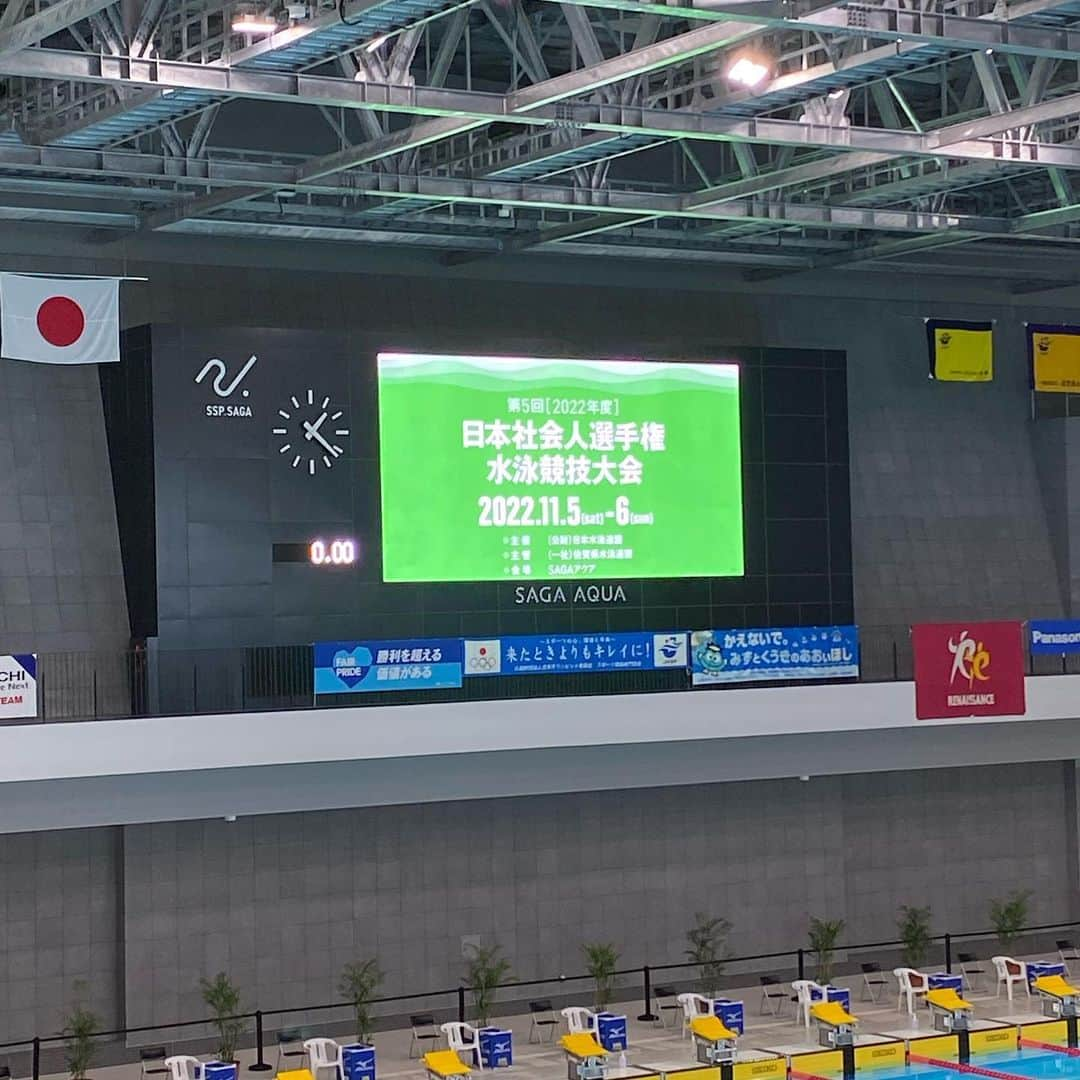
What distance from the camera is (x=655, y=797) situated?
28.8m

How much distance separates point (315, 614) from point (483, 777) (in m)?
2.81

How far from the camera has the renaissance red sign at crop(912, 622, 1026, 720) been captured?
2562 cm

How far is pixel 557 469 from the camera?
26.1m

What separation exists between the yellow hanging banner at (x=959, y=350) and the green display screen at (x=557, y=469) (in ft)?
13.4

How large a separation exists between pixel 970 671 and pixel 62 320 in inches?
464

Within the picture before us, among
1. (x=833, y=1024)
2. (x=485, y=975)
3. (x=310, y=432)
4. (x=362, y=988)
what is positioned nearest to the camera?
(x=833, y=1024)

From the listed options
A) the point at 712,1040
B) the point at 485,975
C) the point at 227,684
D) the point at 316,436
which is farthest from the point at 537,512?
the point at 712,1040

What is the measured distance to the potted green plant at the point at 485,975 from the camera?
85.0ft

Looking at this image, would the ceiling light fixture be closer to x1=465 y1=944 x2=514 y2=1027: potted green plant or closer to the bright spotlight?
the bright spotlight

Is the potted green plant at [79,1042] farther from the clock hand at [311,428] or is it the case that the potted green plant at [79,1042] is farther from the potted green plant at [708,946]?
the potted green plant at [708,946]

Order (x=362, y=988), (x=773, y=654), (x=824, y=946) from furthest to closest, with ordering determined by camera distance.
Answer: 1. (x=824, y=946)
2. (x=773, y=654)
3. (x=362, y=988)

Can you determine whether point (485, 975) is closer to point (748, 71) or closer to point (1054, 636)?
point (1054, 636)

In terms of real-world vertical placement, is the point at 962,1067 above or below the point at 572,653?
below

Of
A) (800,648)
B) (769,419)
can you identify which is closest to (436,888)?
(800,648)
